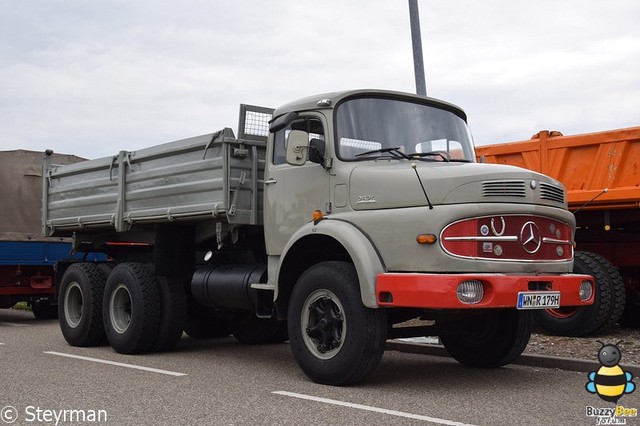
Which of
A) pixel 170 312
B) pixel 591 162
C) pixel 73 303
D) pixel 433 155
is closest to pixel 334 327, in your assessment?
pixel 433 155

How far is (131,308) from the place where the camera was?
9.99m

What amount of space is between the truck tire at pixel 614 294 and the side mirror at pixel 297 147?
453 cm

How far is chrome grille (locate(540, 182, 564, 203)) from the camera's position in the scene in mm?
7109

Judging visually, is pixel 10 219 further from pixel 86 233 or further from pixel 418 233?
pixel 418 233

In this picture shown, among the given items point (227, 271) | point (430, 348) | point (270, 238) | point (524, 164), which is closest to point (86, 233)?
point (227, 271)

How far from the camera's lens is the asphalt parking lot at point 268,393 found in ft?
19.5

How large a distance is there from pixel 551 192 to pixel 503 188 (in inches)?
24.6

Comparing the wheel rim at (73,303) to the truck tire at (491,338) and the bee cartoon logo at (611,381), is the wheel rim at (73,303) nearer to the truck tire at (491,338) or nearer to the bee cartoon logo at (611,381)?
the truck tire at (491,338)

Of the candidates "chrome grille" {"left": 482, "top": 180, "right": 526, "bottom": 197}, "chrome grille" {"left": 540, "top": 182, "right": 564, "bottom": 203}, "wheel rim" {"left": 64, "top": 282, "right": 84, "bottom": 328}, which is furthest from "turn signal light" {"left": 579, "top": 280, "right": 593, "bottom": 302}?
"wheel rim" {"left": 64, "top": 282, "right": 84, "bottom": 328}

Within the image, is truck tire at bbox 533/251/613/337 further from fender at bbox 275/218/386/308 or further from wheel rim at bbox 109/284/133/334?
wheel rim at bbox 109/284/133/334

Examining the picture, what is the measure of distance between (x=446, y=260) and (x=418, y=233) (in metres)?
0.34

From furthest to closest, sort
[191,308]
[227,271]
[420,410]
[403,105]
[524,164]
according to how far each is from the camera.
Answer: [524,164], [191,308], [227,271], [403,105], [420,410]

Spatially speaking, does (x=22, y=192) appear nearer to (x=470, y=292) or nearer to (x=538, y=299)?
(x=470, y=292)

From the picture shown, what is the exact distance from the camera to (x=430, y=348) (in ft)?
31.7
